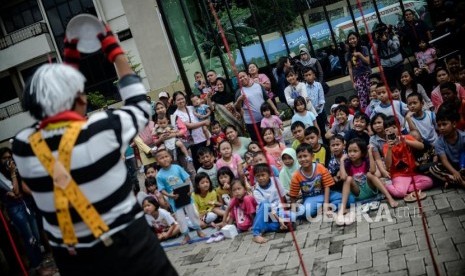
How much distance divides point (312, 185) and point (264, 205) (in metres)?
0.62

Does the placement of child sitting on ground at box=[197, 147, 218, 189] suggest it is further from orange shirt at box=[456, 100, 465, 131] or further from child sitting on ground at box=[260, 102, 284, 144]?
orange shirt at box=[456, 100, 465, 131]

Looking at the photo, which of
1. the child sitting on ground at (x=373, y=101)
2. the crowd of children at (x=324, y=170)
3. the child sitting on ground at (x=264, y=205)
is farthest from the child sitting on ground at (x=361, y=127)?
the child sitting on ground at (x=264, y=205)

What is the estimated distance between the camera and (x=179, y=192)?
16.6ft

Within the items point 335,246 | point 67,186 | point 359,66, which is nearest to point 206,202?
point 335,246

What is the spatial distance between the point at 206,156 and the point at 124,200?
171 inches

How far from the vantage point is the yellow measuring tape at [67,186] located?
1686 mm

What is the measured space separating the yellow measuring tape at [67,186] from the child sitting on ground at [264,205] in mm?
2974

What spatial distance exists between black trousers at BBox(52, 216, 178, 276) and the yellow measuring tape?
0.18 feet

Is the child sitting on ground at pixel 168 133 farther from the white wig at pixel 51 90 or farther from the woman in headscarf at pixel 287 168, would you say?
the white wig at pixel 51 90

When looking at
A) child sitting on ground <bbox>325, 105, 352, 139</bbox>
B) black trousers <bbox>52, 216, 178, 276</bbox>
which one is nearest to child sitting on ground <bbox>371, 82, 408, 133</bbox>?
child sitting on ground <bbox>325, 105, 352, 139</bbox>

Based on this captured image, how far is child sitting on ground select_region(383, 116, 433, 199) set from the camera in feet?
14.6

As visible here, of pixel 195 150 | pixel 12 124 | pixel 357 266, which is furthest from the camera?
pixel 12 124

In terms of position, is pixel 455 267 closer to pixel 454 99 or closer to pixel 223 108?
pixel 454 99

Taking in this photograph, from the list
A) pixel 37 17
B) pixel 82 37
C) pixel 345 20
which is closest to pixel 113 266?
pixel 82 37
